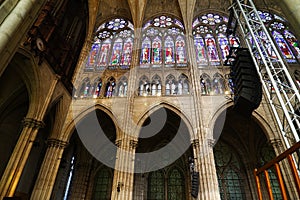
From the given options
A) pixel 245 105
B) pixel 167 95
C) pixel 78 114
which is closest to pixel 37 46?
pixel 78 114

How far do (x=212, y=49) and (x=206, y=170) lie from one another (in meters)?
8.64

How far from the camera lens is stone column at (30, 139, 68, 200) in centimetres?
841

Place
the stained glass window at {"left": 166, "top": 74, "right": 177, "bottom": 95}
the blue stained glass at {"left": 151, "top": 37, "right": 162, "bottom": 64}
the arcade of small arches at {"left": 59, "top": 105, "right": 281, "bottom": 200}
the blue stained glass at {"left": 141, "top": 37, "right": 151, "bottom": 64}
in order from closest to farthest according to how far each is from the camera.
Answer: the stained glass window at {"left": 166, "top": 74, "right": 177, "bottom": 95} < the arcade of small arches at {"left": 59, "top": 105, "right": 281, "bottom": 200} < the blue stained glass at {"left": 151, "top": 37, "right": 162, "bottom": 64} < the blue stained glass at {"left": 141, "top": 37, "right": 151, "bottom": 64}

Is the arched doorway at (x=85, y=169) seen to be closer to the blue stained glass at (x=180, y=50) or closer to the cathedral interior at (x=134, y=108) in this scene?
the cathedral interior at (x=134, y=108)

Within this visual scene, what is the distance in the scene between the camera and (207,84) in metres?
11.7

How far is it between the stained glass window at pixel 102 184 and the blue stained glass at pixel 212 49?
35.7 feet

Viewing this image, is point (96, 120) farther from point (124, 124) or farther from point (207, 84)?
point (207, 84)

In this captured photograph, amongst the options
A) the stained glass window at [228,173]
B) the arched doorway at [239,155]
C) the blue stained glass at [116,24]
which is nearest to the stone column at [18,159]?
the arched doorway at [239,155]

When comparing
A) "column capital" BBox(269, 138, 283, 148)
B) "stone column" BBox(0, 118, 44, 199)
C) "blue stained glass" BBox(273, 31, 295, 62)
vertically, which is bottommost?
"stone column" BBox(0, 118, 44, 199)

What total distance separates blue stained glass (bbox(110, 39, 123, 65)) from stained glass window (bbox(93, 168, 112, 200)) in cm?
801

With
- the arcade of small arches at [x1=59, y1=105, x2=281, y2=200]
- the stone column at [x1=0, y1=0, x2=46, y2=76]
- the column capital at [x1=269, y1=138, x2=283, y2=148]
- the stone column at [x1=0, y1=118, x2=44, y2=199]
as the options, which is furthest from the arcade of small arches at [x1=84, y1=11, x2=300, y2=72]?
the stone column at [x1=0, y1=0, x2=46, y2=76]

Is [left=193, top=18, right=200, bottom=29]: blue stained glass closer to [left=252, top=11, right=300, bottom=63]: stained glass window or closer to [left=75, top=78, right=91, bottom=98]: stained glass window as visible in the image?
[left=252, top=11, right=300, bottom=63]: stained glass window

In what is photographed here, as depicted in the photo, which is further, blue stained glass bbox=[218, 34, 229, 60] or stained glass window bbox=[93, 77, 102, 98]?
blue stained glass bbox=[218, 34, 229, 60]

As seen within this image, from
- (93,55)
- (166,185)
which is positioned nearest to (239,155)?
(166,185)
